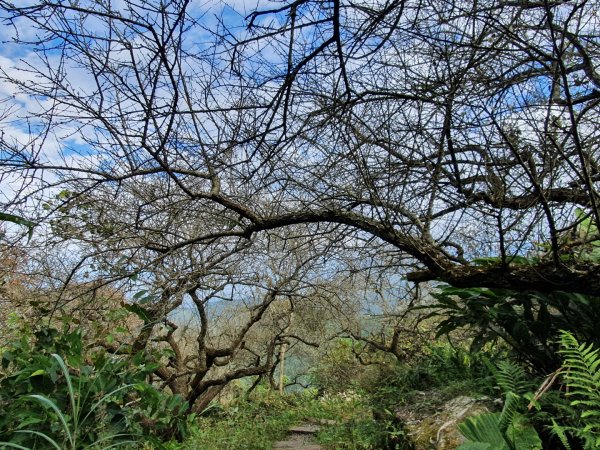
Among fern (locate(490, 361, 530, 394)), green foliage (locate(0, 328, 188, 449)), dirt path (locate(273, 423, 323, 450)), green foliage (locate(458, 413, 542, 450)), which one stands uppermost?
green foliage (locate(0, 328, 188, 449))

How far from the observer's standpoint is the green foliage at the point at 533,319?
331 cm

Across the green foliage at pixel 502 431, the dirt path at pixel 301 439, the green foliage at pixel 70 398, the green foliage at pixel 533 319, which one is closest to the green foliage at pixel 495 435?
the green foliage at pixel 502 431

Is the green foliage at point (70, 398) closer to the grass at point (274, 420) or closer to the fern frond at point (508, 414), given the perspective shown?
the fern frond at point (508, 414)

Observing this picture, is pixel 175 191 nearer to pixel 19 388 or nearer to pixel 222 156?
pixel 222 156

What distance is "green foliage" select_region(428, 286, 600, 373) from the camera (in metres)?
3.31

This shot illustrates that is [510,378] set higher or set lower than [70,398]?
lower

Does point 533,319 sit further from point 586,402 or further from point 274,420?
point 274,420

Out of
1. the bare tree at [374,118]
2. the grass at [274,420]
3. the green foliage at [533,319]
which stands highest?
the bare tree at [374,118]

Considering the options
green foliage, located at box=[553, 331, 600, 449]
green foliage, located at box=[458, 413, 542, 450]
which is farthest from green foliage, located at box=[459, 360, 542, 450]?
green foliage, located at box=[553, 331, 600, 449]

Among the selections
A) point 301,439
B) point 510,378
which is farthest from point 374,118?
point 301,439

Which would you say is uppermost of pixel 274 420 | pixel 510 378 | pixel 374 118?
pixel 374 118

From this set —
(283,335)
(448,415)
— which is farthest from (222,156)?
(283,335)

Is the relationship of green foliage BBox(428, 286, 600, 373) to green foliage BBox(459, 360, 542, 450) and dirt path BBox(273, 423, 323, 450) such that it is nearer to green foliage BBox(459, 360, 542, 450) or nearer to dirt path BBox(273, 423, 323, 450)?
green foliage BBox(459, 360, 542, 450)

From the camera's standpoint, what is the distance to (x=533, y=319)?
3582 mm
